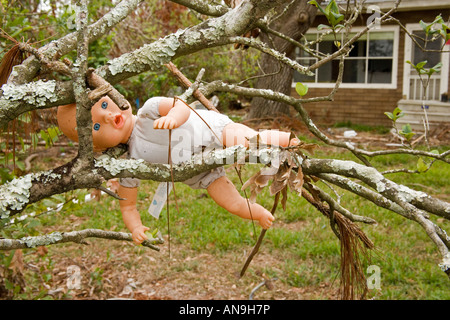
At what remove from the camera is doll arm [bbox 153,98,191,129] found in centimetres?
153

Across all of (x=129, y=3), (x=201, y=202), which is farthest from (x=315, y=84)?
(x=129, y=3)

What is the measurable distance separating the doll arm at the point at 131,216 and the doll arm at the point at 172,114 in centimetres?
42

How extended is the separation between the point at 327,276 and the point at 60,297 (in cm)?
227

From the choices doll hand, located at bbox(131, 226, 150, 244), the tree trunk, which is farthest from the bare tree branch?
the tree trunk

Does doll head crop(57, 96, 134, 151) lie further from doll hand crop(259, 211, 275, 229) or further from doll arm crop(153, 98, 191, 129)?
doll hand crop(259, 211, 275, 229)

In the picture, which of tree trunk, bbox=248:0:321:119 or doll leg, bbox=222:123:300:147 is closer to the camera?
doll leg, bbox=222:123:300:147

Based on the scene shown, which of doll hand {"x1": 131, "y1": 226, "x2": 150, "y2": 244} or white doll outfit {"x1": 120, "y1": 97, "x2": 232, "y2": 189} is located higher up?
white doll outfit {"x1": 120, "y1": 97, "x2": 232, "y2": 189}

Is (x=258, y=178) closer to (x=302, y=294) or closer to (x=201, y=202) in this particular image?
(x=302, y=294)

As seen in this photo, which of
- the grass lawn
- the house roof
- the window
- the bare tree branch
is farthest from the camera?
the window

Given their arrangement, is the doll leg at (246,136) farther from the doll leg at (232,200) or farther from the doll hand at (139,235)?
the doll hand at (139,235)

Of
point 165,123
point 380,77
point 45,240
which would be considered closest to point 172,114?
point 165,123

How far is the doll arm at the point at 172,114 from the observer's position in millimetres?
1528

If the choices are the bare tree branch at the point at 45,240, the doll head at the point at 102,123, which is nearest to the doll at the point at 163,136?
the doll head at the point at 102,123

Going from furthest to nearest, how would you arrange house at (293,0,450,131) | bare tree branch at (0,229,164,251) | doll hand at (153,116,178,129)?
house at (293,0,450,131) → bare tree branch at (0,229,164,251) → doll hand at (153,116,178,129)
